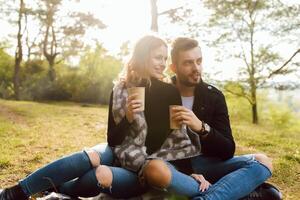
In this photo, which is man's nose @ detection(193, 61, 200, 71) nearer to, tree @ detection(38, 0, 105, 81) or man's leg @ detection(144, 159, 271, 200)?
man's leg @ detection(144, 159, 271, 200)

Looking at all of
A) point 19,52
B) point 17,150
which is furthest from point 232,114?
point 17,150

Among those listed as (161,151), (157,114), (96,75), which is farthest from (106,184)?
(96,75)

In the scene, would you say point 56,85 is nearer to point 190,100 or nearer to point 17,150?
point 17,150

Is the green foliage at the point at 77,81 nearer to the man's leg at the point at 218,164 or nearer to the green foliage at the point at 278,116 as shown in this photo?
the green foliage at the point at 278,116

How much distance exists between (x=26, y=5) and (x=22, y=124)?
14921mm

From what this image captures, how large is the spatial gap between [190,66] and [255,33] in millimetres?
14949

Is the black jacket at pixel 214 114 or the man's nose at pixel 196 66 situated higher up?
the man's nose at pixel 196 66

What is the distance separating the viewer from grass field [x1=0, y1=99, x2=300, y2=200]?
5.87m

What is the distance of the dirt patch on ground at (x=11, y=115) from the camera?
12312 millimetres

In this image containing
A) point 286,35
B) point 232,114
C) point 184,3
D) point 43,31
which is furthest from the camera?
point 43,31

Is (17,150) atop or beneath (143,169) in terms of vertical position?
beneath

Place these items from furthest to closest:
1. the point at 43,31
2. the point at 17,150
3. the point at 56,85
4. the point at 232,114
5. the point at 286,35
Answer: the point at 43,31 < the point at 232,114 < the point at 56,85 < the point at 286,35 < the point at 17,150

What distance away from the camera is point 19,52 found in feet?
83.4

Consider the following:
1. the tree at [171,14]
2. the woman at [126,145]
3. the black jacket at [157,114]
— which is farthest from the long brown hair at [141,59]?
the tree at [171,14]
